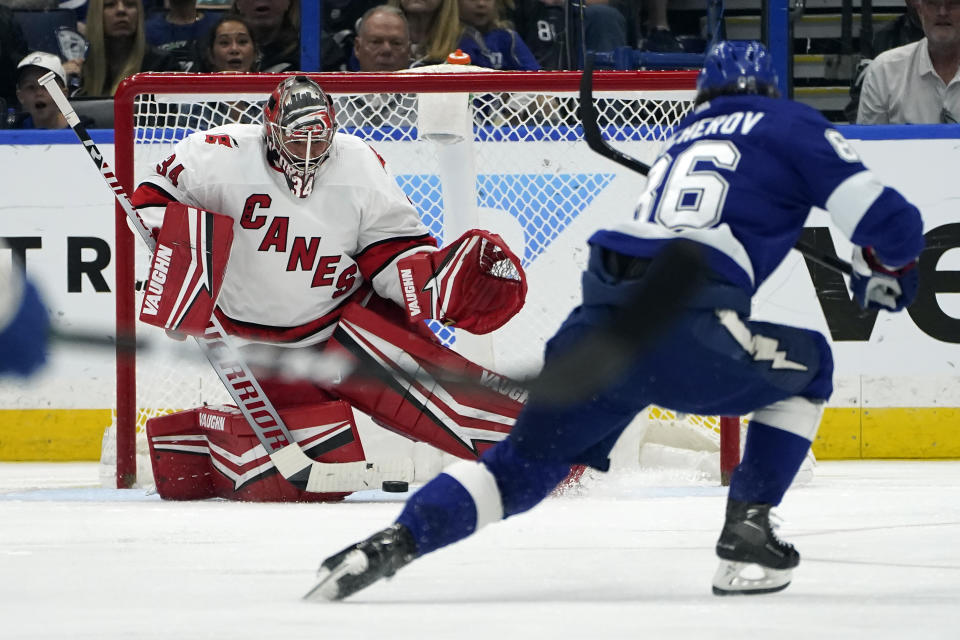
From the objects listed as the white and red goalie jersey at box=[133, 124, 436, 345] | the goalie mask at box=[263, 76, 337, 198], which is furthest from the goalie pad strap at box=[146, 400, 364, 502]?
the goalie mask at box=[263, 76, 337, 198]

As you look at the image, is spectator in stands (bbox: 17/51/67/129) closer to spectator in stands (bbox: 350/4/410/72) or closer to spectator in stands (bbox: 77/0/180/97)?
spectator in stands (bbox: 77/0/180/97)

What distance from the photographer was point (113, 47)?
17.3 ft

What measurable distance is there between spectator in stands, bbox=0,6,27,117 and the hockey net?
0.89 meters

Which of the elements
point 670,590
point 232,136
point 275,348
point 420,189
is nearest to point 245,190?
point 232,136

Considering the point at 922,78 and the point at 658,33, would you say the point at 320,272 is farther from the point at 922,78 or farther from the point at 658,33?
the point at 922,78

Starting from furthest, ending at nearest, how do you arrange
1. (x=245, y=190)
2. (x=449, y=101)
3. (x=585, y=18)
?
(x=585, y=18) < (x=449, y=101) < (x=245, y=190)

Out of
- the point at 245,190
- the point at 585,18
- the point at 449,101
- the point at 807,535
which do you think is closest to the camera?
the point at 807,535

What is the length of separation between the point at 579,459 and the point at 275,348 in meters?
1.84

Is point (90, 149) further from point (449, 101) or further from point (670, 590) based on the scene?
point (670, 590)

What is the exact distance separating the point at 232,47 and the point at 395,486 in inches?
77.3

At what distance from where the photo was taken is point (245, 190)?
12.4 feet

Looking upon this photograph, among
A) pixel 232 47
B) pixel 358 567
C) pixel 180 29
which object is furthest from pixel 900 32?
pixel 358 567

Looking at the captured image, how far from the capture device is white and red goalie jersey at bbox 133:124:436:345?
3.78 meters

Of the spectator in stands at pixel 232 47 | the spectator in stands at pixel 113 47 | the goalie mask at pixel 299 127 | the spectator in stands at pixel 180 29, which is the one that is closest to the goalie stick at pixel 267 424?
the goalie mask at pixel 299 127
